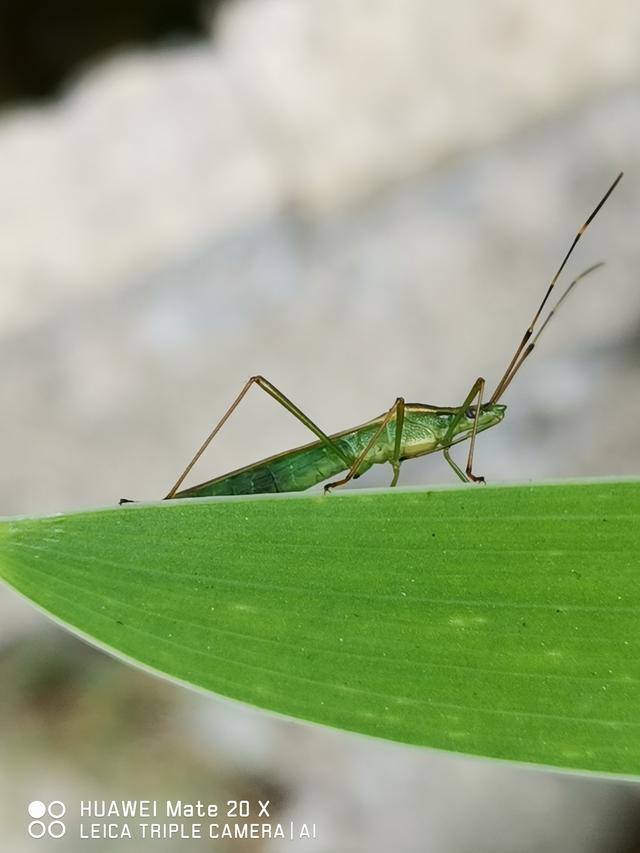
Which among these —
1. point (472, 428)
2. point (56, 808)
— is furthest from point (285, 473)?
point (56, 808)

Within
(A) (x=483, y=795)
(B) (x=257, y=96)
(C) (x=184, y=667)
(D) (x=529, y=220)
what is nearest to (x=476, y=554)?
(C) (x=184, y=667)

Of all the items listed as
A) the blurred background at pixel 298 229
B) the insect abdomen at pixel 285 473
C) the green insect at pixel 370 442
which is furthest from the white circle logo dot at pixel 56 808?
the insect abdomen at pixel 285 473

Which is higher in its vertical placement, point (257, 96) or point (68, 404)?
point (257, 96)

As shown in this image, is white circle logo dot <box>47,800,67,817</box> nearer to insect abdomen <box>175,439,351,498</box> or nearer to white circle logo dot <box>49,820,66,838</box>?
white circle logo dot <box>49,820,66,838</box>

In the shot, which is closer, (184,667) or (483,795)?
(184,667)

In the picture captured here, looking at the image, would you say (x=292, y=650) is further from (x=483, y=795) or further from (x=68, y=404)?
(x=68, y=404)

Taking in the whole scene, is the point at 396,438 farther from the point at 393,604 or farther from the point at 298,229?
the point at 298,229

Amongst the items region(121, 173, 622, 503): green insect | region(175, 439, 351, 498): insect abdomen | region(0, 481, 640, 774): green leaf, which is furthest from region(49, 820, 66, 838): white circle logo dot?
region(0, 481, 640, 774): green leaf
